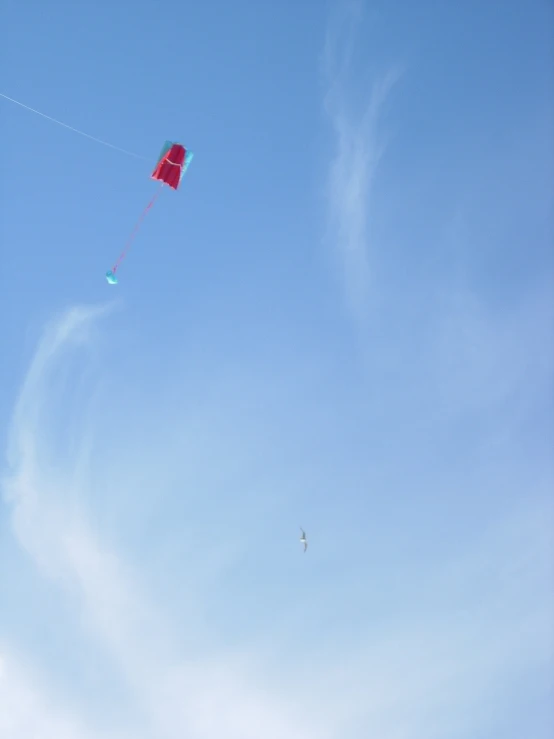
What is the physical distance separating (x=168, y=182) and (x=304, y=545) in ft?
96.4

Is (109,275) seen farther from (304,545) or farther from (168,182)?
(304,545)

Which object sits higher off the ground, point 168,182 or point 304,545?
point 168,182

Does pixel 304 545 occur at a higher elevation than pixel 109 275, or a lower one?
lower

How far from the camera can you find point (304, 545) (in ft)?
160

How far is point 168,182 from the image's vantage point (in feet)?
131

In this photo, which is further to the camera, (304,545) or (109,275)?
Answer: (304,545)

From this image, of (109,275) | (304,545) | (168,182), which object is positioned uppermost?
(168,182)

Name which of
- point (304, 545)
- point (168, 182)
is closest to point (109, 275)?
point (168, 182)

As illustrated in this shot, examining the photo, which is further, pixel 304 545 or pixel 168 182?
pixel 304 545

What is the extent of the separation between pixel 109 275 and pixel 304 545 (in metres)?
25.7

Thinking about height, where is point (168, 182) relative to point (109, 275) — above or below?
above

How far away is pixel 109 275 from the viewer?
132 feet

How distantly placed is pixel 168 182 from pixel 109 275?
7282 mm
